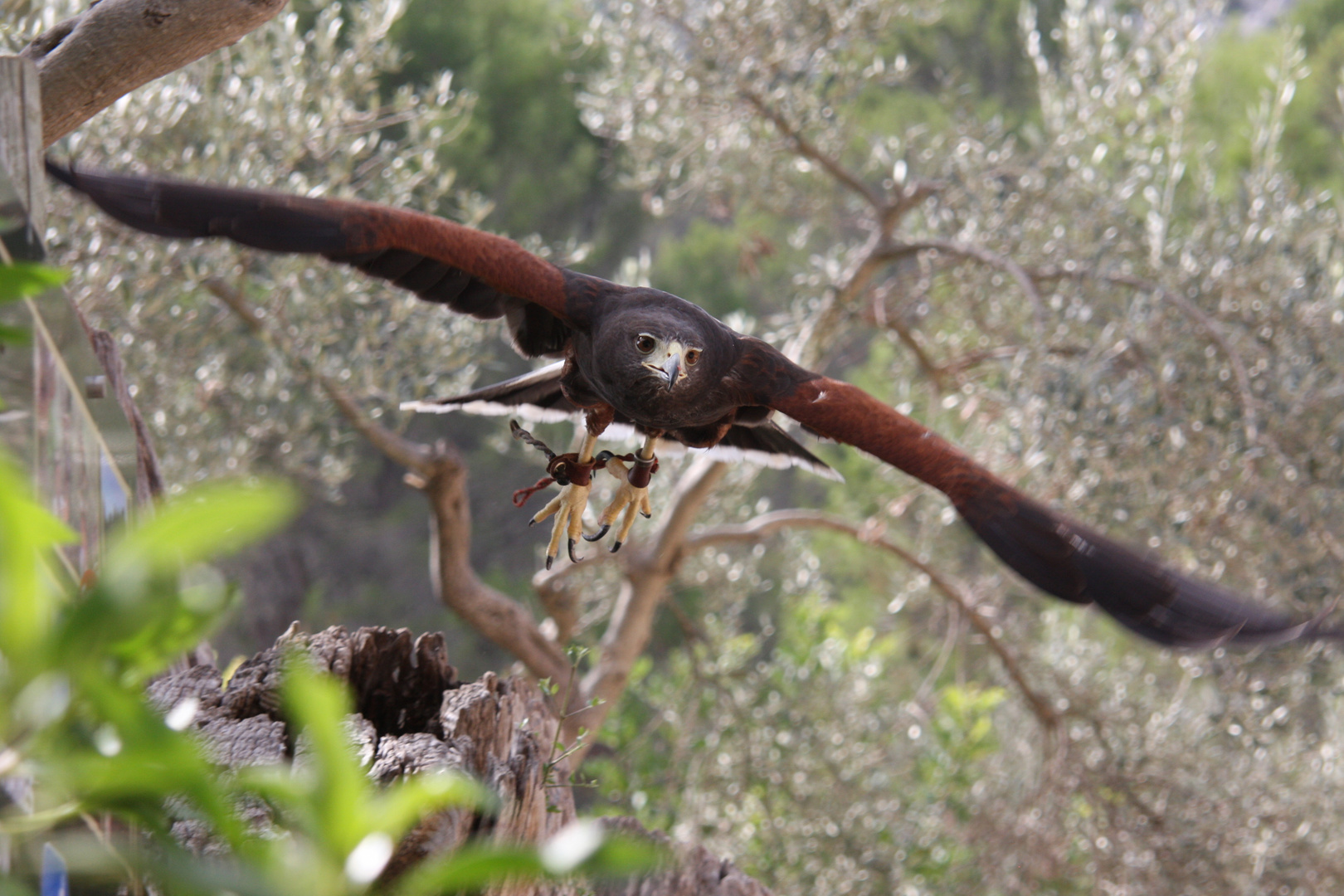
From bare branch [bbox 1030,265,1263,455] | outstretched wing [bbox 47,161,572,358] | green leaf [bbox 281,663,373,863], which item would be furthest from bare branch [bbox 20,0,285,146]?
bare branch [bbox 1030,265,1263,455]

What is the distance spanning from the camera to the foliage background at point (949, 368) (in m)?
5.44

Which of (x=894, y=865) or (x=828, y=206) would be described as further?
(x=828, y=206)

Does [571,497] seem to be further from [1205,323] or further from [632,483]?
[1205,323]

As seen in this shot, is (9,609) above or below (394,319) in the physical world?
below

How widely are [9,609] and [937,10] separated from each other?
817 cm

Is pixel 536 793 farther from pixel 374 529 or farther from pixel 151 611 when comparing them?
pixel 374 529

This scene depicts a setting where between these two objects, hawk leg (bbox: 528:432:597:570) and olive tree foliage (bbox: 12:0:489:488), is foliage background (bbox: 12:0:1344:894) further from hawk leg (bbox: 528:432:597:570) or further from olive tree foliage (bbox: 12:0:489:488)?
hawk leg (bbox: 528:432:597:570)

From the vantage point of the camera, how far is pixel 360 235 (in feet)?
11.6

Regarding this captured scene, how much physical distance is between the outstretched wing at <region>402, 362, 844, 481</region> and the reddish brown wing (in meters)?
0.75

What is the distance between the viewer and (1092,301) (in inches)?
233

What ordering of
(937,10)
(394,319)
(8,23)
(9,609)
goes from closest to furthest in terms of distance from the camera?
(9,609)
(8,23)
(394,319)
(937,10)

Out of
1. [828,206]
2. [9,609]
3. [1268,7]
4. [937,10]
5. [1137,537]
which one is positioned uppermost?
[1268,7]

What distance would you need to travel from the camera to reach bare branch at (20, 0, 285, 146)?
3312 mm

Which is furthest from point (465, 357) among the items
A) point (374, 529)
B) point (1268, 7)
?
point (1268, 7)
